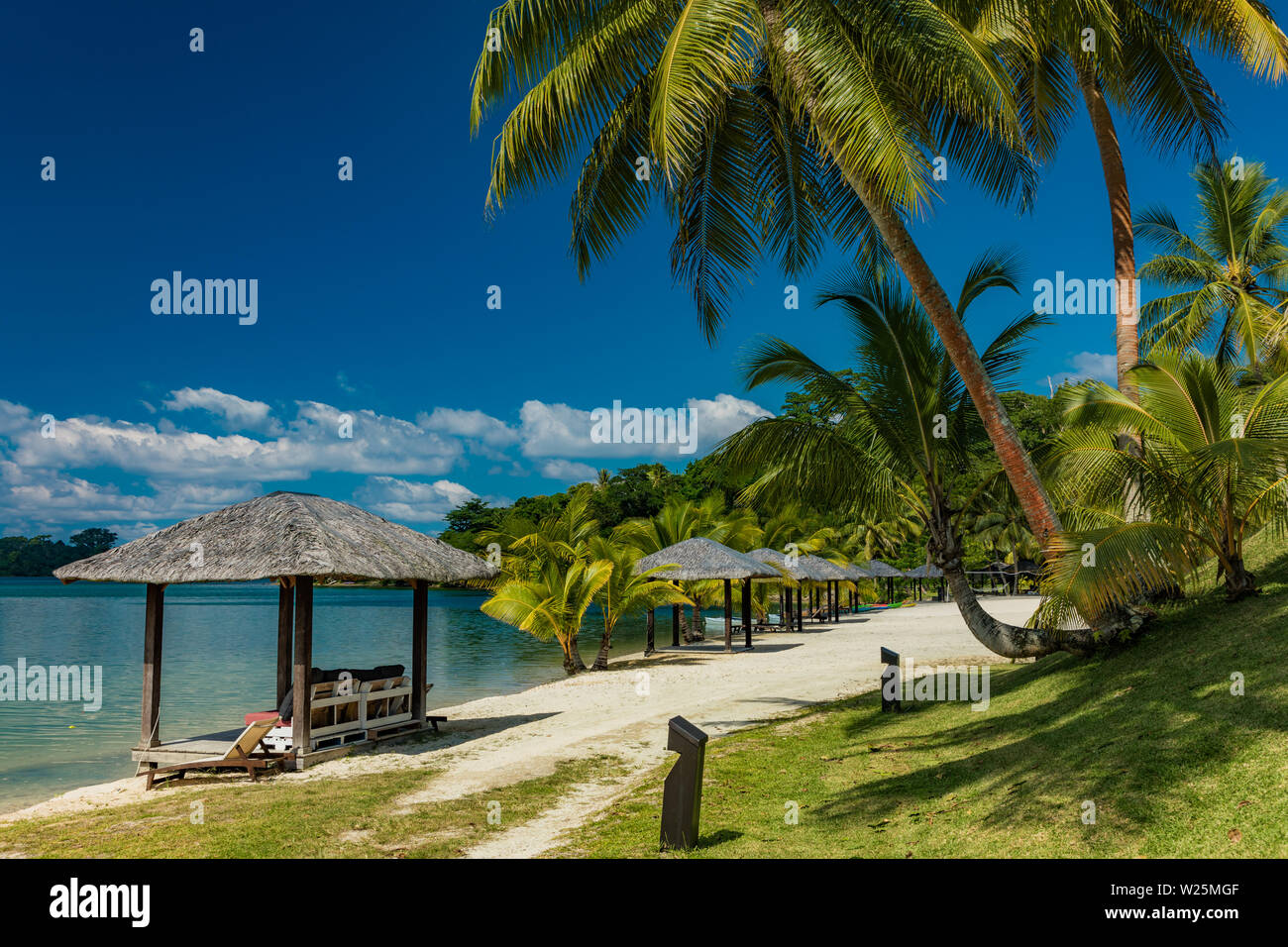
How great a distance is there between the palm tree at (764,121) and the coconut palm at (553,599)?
27.6 feet

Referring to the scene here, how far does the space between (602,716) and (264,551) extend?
5079 millimetres

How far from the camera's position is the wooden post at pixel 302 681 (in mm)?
8805

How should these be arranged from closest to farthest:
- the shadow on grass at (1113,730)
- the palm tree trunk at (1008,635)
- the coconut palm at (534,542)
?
1. the shadow on grass at (1113,730)
2. the palm tree trunk at (1008,635)
3. the coconut palm at (534,542)

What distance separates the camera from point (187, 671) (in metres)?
24.4

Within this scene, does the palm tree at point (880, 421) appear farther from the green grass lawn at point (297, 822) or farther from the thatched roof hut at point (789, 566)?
the thatched roof hut at point (789, 566)

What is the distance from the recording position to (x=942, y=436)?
1021 centimetres

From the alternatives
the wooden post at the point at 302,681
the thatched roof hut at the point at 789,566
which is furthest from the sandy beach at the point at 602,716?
the thatched roof hut at the point at 789,566

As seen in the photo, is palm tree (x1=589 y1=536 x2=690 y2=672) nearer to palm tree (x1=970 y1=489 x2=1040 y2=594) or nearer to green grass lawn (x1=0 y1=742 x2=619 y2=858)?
green grass lawn (x1=0 y1=742 x2=619 y2=858)

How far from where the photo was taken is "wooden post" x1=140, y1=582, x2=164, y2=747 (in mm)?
9148

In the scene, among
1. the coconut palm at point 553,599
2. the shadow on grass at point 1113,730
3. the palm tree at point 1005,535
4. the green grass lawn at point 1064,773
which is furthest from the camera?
the palm tree at point 1005,535

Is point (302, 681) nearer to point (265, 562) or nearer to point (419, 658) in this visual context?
point (265, 562)
